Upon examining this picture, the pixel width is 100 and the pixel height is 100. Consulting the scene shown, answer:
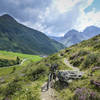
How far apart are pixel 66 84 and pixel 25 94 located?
20.4 ft

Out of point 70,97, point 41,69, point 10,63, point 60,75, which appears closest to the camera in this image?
point 70,97

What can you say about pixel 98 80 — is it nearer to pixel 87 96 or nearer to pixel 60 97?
pixel 87 96

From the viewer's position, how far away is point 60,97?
12.7m

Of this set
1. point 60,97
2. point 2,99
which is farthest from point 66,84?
point 2,99

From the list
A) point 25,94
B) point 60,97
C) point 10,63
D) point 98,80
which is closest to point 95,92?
point 98,80

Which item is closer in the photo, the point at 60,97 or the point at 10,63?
the point at 60,97

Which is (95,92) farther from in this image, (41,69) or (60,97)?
(41,69)

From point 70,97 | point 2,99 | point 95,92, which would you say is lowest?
point 2,99

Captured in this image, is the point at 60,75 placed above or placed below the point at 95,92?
above

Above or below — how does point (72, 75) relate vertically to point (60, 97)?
above

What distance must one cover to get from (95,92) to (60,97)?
4242mm

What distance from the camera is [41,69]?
25.7 meters

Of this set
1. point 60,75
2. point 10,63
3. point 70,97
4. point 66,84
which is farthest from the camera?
point 10,63

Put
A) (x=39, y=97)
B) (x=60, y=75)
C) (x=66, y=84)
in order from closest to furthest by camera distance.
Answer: (x=39, y=97), (x=66, y=84), (x=60, y=75)
